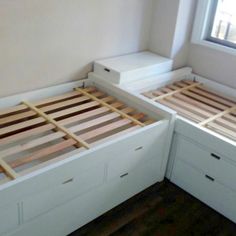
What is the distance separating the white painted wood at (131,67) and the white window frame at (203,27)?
320mm

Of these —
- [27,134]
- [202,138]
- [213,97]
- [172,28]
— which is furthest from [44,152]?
[172,28]

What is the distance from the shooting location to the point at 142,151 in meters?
2.19

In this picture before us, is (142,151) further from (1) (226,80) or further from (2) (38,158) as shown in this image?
(1) (226,80)

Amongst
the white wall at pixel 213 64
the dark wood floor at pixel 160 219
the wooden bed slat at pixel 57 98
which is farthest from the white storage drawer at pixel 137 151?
the white wall at pixel 213 64

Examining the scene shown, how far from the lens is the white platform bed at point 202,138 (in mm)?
2162

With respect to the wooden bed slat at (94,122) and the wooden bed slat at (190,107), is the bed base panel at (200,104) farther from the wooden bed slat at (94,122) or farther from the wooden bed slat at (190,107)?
the wooden bed slat at (94,122)

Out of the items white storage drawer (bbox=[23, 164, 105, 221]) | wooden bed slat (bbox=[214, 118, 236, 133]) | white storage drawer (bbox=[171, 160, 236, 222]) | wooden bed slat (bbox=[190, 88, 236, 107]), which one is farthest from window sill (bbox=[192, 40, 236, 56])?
white storage drawer (bbox=[23, 164, 105, 221])

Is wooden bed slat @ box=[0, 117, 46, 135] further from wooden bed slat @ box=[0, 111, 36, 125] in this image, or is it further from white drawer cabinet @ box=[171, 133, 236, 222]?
white drawer cabinet @ box=[171, 133, 236, 222]

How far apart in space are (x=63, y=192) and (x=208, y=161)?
3.20 feet

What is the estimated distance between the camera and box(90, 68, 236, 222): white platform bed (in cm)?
216

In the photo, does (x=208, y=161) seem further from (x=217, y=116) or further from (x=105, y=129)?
(x=105, y=129)

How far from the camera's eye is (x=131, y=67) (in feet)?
8.69

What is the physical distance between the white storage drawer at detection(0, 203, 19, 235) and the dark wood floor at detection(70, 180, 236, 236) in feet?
1.46

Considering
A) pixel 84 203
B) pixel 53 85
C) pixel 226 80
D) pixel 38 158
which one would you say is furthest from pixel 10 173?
pixel 226 80
